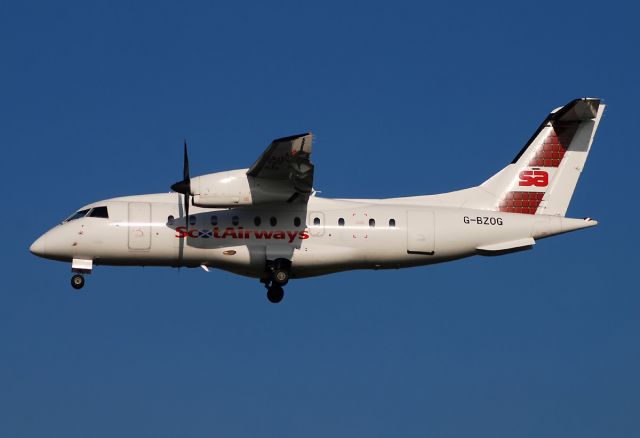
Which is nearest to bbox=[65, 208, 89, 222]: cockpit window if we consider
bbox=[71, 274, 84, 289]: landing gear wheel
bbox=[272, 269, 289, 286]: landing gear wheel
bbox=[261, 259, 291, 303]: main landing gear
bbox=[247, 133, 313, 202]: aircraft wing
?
bbox=[71, 274, 84, 289]: landing gear wheel

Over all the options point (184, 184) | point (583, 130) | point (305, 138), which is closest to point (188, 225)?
point (184, 184)

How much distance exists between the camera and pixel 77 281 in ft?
88.2

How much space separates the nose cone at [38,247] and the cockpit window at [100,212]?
52.8 inches

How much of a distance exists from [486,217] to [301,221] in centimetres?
465

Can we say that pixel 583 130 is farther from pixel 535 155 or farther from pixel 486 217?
pixel 486 217

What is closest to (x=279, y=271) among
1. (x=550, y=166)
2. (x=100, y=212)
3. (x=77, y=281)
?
(x=100, y=212)

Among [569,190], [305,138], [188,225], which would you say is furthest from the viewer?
[569,190]

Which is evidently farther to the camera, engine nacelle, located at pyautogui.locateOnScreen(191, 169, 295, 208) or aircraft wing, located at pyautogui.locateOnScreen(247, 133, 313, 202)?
engine nacelle, located at pyautogui.locateOnScreen(191, 169, 295, 208)

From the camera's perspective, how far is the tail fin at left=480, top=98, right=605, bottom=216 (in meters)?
28.1

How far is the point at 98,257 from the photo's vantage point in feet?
87.0

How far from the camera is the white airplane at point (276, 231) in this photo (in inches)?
1036

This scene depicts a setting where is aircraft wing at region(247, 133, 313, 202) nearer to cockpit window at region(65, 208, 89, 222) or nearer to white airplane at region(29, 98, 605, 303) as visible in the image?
white airplane at region(29, 98, 605, 303)

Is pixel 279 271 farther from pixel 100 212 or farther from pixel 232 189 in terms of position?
pixel 100 212

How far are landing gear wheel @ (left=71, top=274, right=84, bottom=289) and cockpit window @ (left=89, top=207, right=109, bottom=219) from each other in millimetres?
1552
